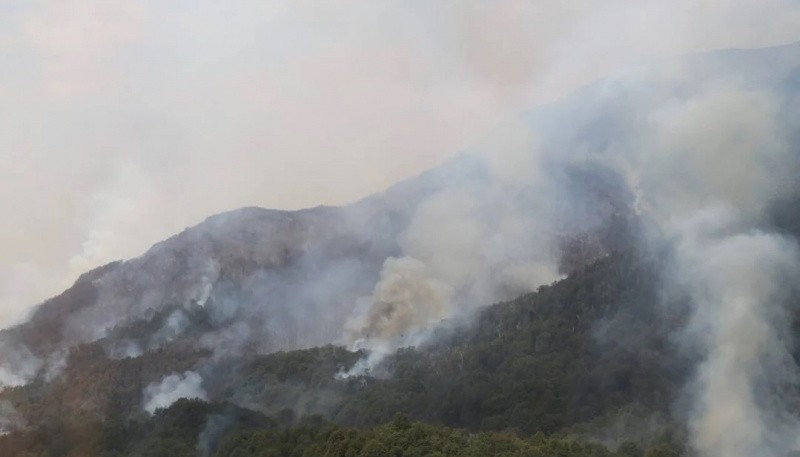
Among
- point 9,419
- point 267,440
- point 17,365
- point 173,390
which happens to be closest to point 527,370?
point 267,440

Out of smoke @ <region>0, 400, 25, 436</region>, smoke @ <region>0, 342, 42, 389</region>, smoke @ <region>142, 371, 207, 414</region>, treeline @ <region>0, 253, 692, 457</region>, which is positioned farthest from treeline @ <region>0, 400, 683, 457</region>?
smoke @ <region>0, 342, 42, 389</region>

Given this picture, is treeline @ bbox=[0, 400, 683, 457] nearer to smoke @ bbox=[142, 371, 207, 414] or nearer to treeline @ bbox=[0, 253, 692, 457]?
treeline @ bbox=[0, 253, 692, 457]

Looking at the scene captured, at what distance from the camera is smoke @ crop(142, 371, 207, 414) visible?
98875 mm

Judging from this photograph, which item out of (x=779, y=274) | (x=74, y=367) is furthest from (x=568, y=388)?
(x=74, y=367)

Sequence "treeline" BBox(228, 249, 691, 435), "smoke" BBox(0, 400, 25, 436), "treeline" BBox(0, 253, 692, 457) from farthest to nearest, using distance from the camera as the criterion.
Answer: "smoke" BBox(0, 400, 25, 436) < "treeline" BBox(228, 249, 691, 435) < "treeline" BBox(0, 253, 692, 457)

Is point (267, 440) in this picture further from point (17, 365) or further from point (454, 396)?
point (17, 365)

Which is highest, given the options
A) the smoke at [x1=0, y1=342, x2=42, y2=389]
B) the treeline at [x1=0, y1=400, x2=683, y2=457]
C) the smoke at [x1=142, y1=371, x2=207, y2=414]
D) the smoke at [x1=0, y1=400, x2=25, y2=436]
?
the smoke at [x1=0, y1=342, x2=42, y2=389]

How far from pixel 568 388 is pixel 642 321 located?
435 inches

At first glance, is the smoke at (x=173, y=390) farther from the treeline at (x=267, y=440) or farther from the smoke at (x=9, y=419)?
the treeline at (x=267, y=440)

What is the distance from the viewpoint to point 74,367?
122 m

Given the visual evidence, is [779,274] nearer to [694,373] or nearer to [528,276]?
[694,373]

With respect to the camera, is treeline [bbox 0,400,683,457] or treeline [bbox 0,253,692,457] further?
treeline [bbox 0,253,692,457]

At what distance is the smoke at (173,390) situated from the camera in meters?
98.9

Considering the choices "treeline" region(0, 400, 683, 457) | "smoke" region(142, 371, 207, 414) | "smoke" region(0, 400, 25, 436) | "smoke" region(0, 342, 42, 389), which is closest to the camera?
"treeline" region(0, 400, 683, 457)
